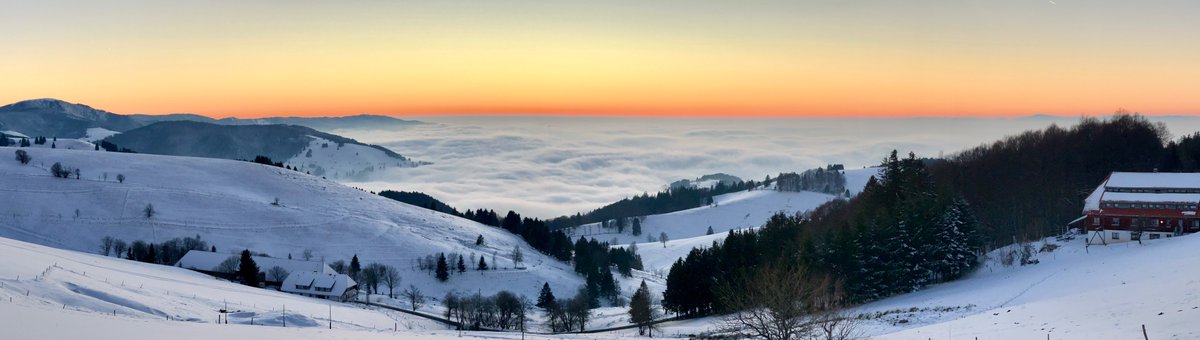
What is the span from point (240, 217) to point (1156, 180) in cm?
11038

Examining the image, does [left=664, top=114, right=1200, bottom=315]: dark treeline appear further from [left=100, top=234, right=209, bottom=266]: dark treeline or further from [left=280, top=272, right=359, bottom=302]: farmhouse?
[left=100, top=234, right=209, bottom=266]: dark treeline

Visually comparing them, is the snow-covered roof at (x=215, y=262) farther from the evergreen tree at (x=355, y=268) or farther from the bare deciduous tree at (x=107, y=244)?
the bare deciduous tree at (x=107, y=244)

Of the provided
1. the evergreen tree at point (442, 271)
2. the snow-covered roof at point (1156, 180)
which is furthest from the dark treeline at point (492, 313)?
the snow-covered roof at point (1156, 180)

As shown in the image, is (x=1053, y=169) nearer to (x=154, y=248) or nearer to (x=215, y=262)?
(x=215, y=262)

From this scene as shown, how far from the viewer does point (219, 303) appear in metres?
44.2

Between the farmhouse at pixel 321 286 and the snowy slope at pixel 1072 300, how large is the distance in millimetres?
50652

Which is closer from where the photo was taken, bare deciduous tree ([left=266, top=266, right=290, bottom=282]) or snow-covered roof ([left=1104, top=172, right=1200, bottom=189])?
snow-covered roof ([left=1104, top=172, right=1200, bottom=189])

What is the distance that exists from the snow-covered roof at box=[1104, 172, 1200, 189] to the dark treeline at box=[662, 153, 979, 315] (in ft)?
41.4

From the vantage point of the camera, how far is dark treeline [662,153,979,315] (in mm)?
53469

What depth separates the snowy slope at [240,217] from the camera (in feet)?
335

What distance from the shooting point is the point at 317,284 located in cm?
7875

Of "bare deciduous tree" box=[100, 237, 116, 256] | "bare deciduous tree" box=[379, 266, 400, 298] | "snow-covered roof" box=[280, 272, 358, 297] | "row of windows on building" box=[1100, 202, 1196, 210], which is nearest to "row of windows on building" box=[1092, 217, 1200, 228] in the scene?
"row of windows on building" box=[1100, 202, 1196, 210]

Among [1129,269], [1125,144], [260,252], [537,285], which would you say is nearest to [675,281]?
[1129,269]

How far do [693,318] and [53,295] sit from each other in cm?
3958
